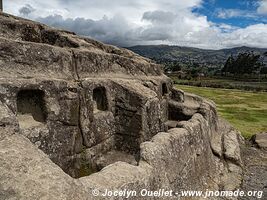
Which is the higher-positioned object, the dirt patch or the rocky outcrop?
the rocky outcrop

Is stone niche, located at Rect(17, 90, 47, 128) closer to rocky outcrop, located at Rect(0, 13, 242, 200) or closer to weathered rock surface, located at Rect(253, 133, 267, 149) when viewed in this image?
rocky outcrop, located at Rect(0, 13, 242, 200)

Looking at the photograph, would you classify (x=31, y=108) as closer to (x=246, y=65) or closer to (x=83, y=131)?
(x=83, y=131)

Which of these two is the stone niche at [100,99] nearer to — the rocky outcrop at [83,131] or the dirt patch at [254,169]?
the rocky outcrop at [83,131]

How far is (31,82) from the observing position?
10.1 meters

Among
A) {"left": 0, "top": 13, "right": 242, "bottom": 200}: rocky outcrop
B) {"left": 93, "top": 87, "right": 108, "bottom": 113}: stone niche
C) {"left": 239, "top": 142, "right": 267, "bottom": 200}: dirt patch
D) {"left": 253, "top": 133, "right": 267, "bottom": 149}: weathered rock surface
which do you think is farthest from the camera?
{"left": 253, "top": 133, "right": 267, "bottom": 149}: weathered rock surface

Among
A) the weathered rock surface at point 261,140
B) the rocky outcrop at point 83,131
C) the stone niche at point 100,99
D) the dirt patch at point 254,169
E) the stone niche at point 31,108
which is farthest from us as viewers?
the weathered rock surface at point 261,140

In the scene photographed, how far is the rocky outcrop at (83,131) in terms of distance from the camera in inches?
254

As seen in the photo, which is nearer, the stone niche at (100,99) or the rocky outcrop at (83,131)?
the rocky outcrop at (83,131)

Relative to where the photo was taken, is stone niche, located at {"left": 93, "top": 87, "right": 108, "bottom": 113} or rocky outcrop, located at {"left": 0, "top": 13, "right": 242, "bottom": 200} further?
stone niche, located at {"left": 93, "top": 87, "right": 108, "bottom": 113}

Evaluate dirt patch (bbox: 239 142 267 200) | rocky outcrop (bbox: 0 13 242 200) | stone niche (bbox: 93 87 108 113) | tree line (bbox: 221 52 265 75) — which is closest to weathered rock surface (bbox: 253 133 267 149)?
dirt patch (bbox: 239 142 267 200)

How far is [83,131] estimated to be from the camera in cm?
1223

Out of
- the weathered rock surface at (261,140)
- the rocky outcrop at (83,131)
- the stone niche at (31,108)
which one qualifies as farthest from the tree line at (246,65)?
the stone niche at (31,108)

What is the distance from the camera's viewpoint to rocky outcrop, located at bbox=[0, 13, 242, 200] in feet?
21.2

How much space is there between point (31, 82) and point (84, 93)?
8.75 ft
